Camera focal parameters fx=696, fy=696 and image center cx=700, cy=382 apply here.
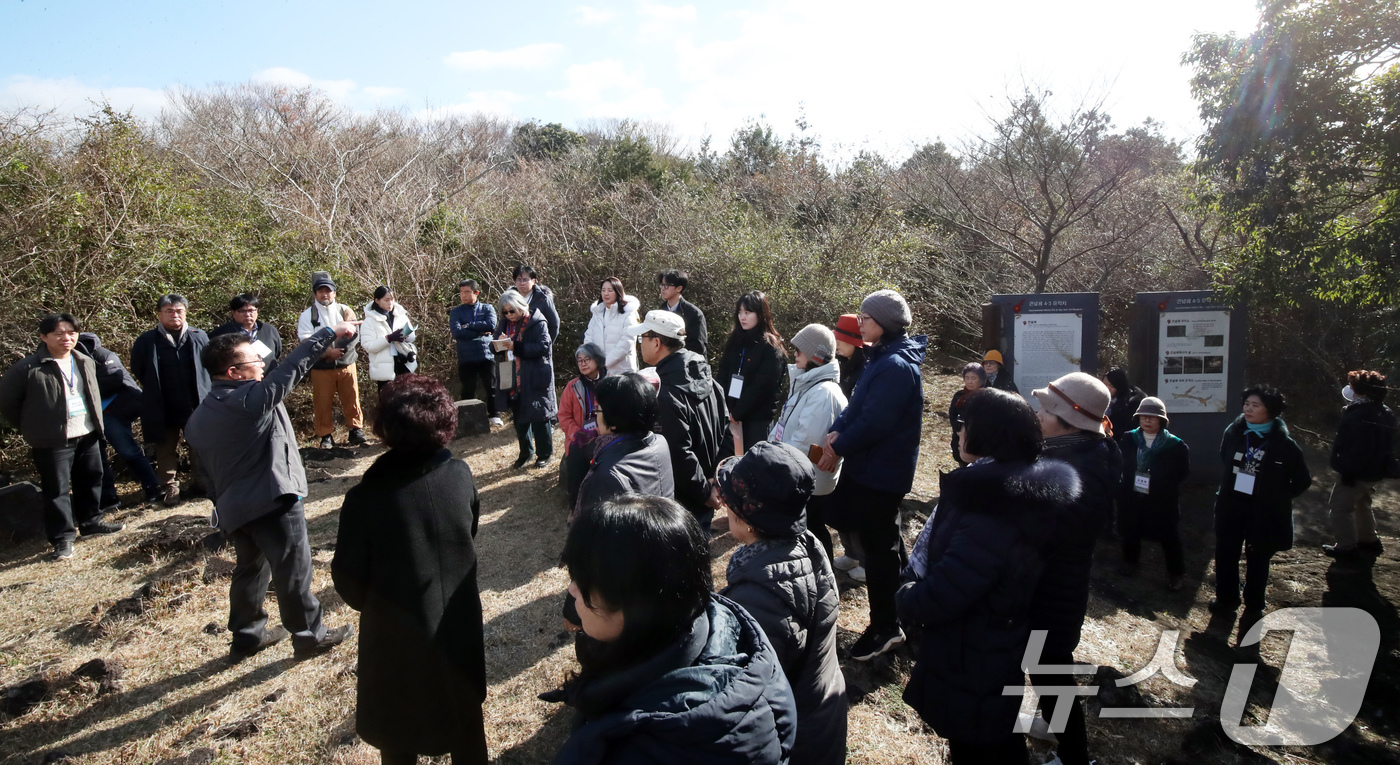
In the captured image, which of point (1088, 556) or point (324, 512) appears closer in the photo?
point (1088, 556)

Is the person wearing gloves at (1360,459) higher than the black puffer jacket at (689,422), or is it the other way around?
the black puffer jacket at (689,422)

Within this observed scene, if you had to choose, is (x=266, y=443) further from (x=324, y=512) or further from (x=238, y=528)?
(x=324, y=512)

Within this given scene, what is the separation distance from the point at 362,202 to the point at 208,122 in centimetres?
1546

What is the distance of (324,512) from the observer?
19.1ft

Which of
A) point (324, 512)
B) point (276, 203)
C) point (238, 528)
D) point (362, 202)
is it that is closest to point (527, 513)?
point (324, 512)

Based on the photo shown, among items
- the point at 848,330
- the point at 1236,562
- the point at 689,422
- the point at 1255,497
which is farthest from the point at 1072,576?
the point at 1236,562

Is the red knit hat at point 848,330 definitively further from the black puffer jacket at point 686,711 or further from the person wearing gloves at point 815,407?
the black puffer jacket at point 686,711

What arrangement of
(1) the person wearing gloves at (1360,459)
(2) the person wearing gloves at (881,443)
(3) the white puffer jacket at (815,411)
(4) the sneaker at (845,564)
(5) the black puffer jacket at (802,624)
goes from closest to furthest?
(5) the black puffer jacket at (802,624) → (2) the person wearing gloves at (881,443) → (3) the white puffer jacket at (815,411) → (4) the sneaker at (845,564) → (1) the person wearing gloves at (1360,459)

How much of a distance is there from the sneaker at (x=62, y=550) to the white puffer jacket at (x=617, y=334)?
4.13 meters

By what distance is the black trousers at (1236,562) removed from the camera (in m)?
4.32

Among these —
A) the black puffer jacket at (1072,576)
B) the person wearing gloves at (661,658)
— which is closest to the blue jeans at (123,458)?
the person wearing gloves at (661,658)

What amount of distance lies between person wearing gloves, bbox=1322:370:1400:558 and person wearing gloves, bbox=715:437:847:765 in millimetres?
5878

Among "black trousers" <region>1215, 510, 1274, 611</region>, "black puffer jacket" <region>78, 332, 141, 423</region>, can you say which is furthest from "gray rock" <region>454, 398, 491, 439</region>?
"black trousers" <region>1215, 510, 1274, 611</region>

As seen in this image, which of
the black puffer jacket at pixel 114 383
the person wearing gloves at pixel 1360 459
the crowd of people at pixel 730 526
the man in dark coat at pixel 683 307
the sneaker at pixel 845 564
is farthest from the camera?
the man in dark coat at pixel 683 307
